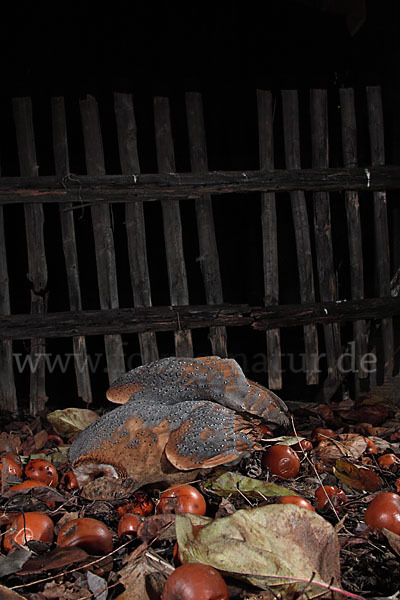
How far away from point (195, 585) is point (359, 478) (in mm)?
1074

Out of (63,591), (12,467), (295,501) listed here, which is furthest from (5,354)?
(295,501)

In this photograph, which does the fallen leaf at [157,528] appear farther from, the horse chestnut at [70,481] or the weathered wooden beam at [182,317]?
the weathered wooden beam at [182,317]

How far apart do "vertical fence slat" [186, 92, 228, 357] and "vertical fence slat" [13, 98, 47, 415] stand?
1.08 m

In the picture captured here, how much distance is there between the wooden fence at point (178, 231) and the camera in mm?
3512

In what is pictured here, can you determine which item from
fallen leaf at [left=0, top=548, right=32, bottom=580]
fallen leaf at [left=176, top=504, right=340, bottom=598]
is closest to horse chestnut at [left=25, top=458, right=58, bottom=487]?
fallen leaf at [left=0, top=548, right=32, bottom=580]

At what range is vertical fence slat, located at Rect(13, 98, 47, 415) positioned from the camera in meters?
3.50

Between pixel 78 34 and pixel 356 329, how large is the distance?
3.03 meters

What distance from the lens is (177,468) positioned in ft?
6.42

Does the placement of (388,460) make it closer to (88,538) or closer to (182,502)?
(182,502)

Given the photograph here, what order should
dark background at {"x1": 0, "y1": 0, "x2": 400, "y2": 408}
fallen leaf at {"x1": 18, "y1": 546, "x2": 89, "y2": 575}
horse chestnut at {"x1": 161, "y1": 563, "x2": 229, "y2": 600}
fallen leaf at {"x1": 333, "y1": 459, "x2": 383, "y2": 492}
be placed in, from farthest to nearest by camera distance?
dark background at {"x1": 0, "y1": 0, "x2": 400, "y2": 408} < fallen leaf at {"x1": 333, "y1": 459, "x2": 383, "y2": 492} < fallen leaf at {"x1": 18, "y1": 546, "x2": 89, "y2": 575} < horse chestnut at {"x1": 161, "y1": 563, "x2": 229, "y2": 600}

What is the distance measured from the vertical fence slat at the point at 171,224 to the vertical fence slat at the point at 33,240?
33.4 inches

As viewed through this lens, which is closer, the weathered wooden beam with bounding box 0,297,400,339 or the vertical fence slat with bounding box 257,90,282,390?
the weathered wooden beam with bounding box 0,297,400,339

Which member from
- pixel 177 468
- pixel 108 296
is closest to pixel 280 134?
pixel 108 296

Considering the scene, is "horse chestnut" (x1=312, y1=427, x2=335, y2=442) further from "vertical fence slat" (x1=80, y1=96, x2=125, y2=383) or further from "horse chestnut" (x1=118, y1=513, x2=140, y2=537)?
"vertical fence slat" (x1=80, y1=96, x2=125, y2=383)
